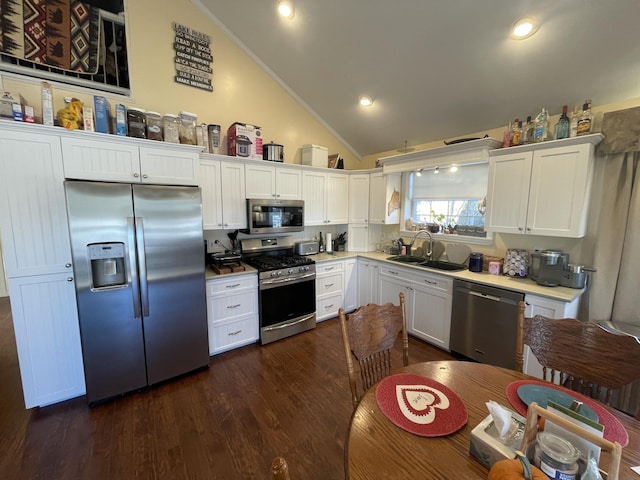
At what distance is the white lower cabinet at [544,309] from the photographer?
7.05 ft

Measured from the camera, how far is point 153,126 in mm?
2424

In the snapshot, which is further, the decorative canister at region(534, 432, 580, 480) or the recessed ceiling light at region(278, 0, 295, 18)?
the recessed ceiling light at region(278, 0, 295, 18)

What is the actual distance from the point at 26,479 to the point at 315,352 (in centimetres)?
218

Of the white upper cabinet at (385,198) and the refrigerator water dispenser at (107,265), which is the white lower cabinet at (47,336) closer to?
the refrigerator water dispenser at (107,265)

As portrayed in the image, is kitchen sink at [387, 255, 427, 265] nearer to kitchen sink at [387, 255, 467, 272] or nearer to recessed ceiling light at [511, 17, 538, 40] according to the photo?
kitchen sink at [387, 255, 467, 272]

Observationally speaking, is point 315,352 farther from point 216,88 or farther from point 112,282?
point 216,88

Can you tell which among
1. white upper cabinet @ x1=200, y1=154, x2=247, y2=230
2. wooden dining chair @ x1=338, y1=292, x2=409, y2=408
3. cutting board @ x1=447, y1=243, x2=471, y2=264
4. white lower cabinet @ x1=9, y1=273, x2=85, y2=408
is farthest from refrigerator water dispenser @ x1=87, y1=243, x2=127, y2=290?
cutting board @ x1=447, y1=243, x2=471, y2=264

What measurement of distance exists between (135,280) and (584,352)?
2.92 m

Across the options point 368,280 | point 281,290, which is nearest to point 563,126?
point 368,280

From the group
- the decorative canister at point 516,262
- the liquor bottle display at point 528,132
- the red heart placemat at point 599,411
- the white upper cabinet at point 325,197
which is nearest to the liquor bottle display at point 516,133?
the liquor bottle display at point 528,132

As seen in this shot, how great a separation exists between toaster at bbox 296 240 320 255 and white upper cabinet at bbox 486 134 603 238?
2186mm

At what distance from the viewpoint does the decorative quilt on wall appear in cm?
218

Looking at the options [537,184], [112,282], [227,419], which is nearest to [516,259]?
[537,184]

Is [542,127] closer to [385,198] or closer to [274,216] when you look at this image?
[385,198]
